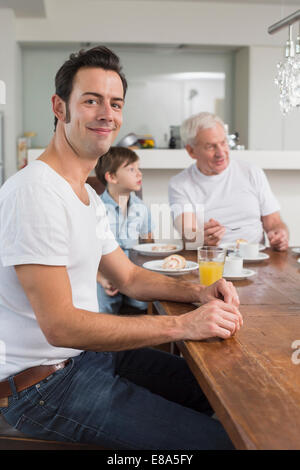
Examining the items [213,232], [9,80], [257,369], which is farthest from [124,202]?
[9,80]

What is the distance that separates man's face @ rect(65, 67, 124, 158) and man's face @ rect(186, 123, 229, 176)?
1.26 m

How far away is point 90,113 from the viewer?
1124mm

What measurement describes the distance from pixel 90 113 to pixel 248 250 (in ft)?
2.78

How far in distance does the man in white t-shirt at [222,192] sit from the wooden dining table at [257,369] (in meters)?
1.03

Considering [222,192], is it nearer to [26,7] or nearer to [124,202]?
[124,202]

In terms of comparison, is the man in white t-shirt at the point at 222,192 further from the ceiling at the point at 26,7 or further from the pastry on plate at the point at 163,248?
the ceiling at the point at 26,7

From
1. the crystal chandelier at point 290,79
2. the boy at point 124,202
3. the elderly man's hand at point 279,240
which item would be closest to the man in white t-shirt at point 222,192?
the boy at point 124,202

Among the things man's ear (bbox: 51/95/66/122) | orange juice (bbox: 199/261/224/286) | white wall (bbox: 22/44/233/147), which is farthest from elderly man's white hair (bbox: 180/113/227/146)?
white wall (bbox: 22/44/233/147)

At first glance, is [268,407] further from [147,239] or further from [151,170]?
[151,170]

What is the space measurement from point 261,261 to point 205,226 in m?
0.27

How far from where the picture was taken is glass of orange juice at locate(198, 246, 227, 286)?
1317mm

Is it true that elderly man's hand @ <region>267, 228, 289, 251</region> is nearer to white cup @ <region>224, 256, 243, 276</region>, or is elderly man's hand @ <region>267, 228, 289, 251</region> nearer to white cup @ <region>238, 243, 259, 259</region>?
white cup @ <region>238, 243, 259, 259</region>

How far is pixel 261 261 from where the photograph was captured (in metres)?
1.77
